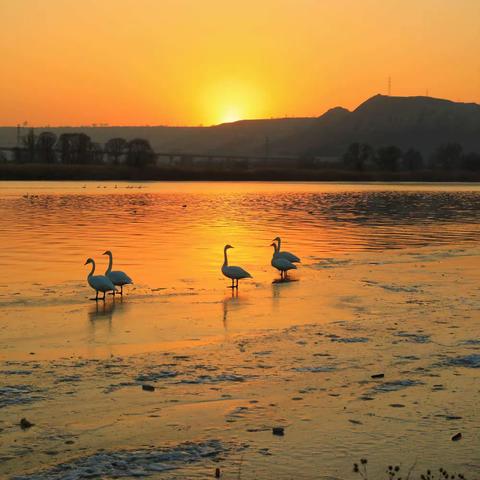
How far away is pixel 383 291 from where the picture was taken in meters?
17.7

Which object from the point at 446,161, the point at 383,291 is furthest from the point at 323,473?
the point at 446,161

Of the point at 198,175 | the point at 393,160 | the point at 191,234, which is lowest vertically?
the point at 191,234

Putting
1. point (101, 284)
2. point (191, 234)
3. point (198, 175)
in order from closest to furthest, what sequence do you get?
point (101, 284), point (191, 234), point (198, 175)

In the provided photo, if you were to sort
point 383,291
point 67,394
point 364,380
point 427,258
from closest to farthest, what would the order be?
point 67,394, point 364,380, point 383,291, point 427,258

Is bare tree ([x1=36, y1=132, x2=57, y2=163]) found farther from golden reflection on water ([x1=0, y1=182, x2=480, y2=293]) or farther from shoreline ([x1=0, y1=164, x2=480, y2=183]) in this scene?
golden reflection on water ([x1=0, y1=182, x2=480, y2=293])

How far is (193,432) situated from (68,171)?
10912cm

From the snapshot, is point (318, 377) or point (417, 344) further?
point (417, 344)

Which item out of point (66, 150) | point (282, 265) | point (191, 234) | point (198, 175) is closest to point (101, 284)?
point (282, 265)

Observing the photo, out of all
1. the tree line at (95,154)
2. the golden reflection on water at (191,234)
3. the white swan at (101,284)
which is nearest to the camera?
the white swan at (101,284)

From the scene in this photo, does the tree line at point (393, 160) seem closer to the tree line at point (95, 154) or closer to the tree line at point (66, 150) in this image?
the tree line at point (95, 154)

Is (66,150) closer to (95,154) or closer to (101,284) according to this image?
(95,154)

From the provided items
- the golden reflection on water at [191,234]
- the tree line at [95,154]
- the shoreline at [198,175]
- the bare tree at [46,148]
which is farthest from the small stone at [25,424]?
the bare tree at [46,148]

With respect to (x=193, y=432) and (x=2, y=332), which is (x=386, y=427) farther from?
(x=2, y=332)

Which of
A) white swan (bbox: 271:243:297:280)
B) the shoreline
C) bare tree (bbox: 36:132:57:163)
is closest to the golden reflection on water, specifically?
white swan (bbox: 271:243:297:280)
